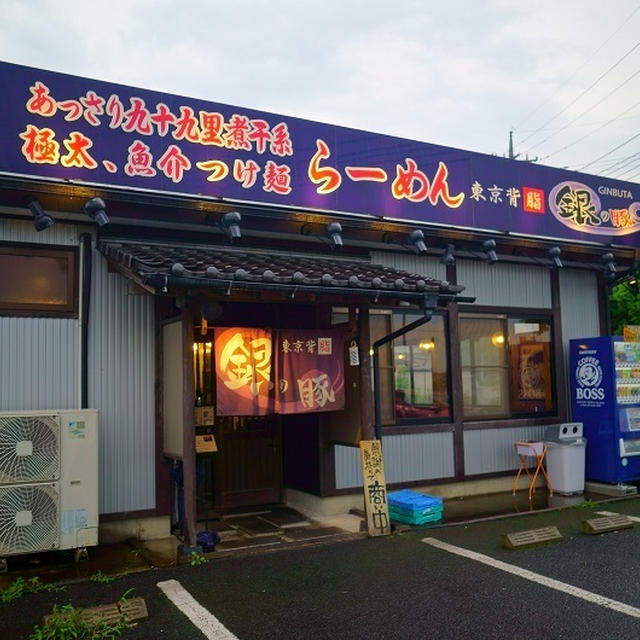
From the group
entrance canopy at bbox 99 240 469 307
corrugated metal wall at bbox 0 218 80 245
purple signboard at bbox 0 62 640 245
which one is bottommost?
entrance canopy at bbox 99 240 469 307

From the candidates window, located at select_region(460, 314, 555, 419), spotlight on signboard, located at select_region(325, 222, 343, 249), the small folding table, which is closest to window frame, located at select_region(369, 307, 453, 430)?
window, located at select_region(460, 314, 555, 419)

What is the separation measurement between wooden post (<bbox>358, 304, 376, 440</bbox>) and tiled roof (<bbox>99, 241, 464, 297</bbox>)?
65 cm

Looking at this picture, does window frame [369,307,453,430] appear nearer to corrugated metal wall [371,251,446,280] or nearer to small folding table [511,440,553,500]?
corrugated metal wall [371,251,446,280]

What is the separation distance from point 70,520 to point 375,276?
4.44m

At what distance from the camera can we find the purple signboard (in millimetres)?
7152

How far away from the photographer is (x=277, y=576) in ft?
20.7

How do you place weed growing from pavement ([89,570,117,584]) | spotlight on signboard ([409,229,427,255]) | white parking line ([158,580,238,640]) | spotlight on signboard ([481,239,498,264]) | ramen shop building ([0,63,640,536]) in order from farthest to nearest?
spotlight on signboard ([481,239,498,264])
spotlight on signboard ([409,229,427,255])
ramen shop building ([0,63,640,536])
weed growing from pavement ([89,570,117,584])
white parking line ([158,580,238,640])

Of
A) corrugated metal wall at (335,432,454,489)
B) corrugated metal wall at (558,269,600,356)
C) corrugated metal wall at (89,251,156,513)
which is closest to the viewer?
corrugated metal wall at (89,251,156,513)

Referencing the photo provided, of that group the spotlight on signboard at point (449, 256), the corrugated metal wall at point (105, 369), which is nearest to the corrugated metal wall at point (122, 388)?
the corrugated metal wall at point (105, 369)

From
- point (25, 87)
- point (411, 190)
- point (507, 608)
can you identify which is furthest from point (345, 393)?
point (25, 87)

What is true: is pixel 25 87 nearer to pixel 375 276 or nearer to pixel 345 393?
pixel 375 276

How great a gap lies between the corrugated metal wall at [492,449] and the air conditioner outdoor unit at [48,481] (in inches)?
231

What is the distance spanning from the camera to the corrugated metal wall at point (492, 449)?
33.7 feet

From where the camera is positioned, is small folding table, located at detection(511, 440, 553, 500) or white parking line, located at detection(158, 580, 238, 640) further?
small folding table, located at detection(511, 440, 553, 500)
